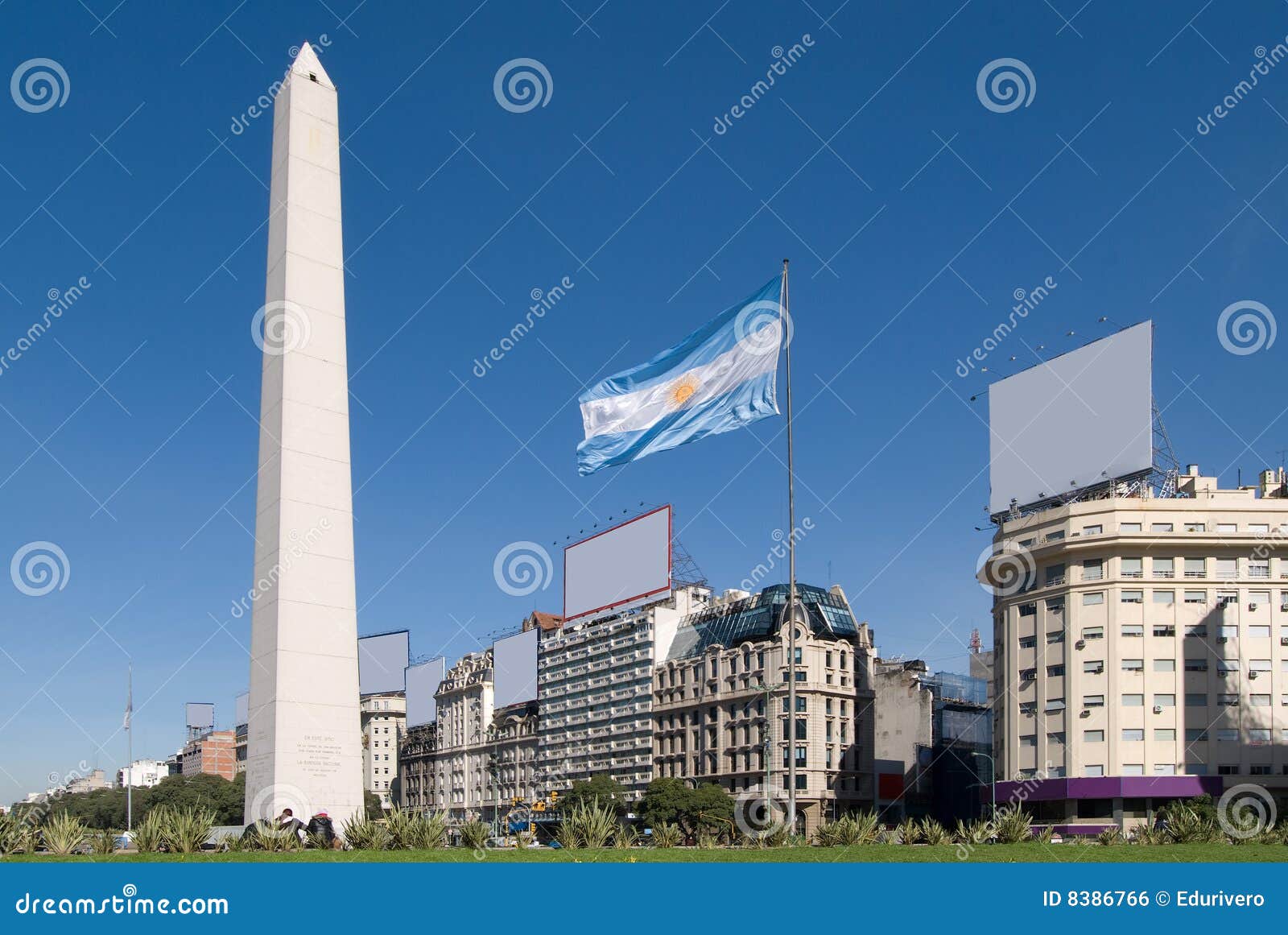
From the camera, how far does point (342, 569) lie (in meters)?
28.3

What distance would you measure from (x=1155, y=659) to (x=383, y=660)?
90.9 metres

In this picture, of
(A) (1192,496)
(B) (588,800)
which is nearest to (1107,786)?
(A) (1192,496)

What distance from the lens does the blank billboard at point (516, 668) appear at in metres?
118

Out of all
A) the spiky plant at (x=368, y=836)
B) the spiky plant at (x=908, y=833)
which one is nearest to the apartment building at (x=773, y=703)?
the spiky plant at (x=908, y=833)

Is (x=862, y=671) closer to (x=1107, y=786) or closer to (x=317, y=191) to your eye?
(x=1107, y=786)

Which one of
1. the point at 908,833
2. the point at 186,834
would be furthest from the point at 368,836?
the point at 908,833

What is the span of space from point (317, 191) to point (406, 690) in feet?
401

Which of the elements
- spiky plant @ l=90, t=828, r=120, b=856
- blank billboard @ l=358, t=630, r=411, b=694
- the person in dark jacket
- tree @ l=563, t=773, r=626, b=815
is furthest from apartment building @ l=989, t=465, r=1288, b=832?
blank billboard @ l=358, t=630, r=411, b=694

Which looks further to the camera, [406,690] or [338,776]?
[406,690]

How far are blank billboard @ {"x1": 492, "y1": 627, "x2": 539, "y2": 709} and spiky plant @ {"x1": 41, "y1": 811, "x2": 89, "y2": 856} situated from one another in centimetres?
9892

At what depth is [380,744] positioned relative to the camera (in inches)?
6294

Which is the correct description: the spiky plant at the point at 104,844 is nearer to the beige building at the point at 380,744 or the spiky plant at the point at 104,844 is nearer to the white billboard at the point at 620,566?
the white billboard at the point at 620,566

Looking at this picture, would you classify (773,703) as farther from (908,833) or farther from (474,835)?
(474,835)

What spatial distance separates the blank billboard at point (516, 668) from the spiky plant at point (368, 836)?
98.0 metres
